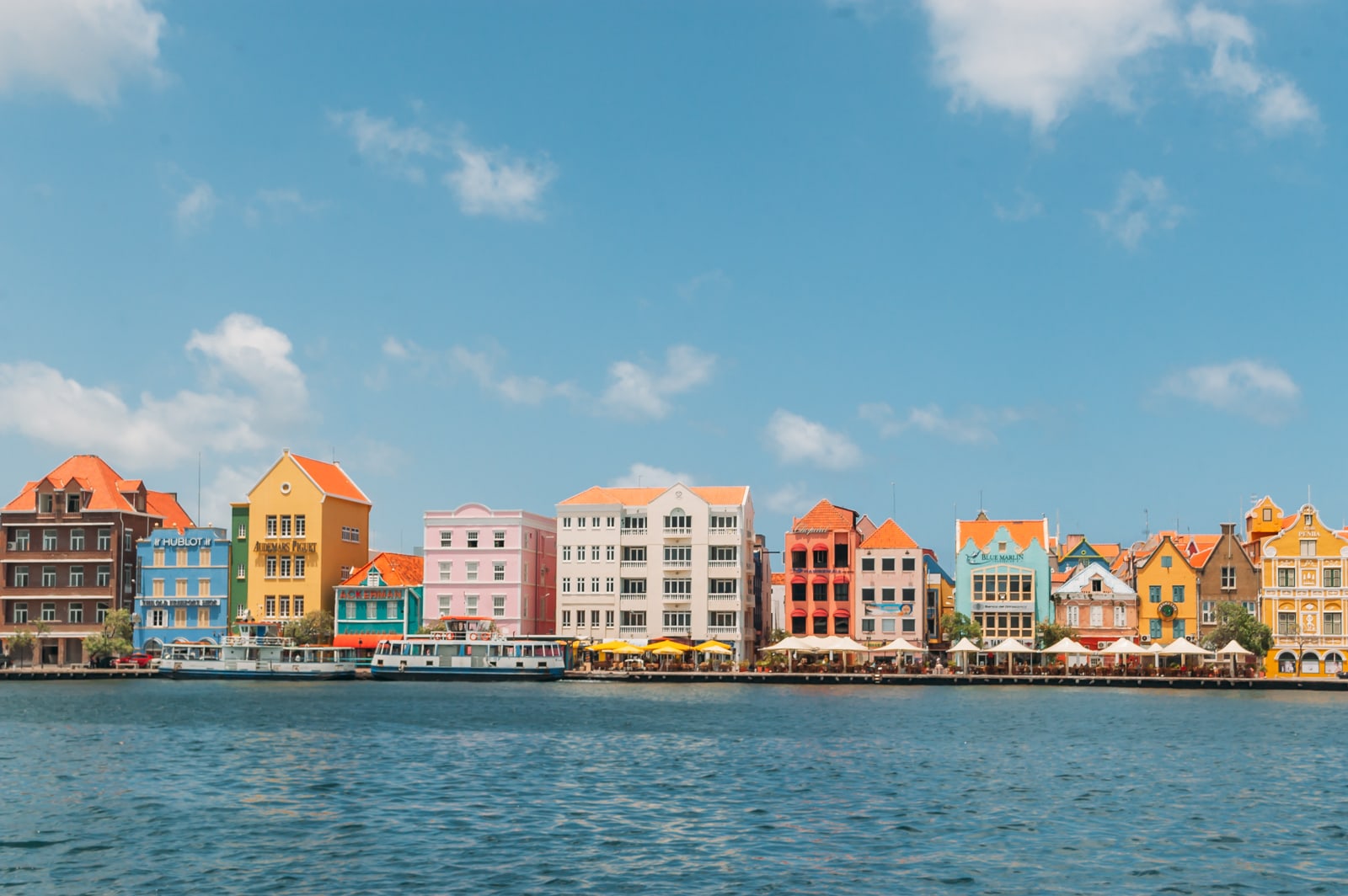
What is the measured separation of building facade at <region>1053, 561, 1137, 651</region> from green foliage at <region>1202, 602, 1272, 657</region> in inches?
362

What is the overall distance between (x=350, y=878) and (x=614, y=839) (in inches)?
296

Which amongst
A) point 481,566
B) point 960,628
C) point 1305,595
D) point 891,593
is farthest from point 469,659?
point 1305,595

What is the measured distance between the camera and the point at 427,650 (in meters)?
119

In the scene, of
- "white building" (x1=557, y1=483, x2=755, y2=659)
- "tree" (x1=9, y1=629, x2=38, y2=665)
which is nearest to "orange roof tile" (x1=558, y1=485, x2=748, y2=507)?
"white building" (x1=557, y1=483, x2=755, y2=659)

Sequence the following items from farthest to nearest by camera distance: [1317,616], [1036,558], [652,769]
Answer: [1036,558]
[1317,616]
[652,769]

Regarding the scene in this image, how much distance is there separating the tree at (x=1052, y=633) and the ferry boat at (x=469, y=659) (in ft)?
133

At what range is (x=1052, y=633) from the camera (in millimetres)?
119938

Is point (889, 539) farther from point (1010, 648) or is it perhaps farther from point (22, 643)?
point (22, 643)

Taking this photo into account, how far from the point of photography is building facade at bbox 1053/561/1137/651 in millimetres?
123250

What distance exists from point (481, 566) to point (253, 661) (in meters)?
21.7

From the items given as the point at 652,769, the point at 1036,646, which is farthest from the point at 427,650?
the point at 652,769

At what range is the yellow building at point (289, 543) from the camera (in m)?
133

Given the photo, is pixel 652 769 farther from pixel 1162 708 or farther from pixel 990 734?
pixel 1162 708

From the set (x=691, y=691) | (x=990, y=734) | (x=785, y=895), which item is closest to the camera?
(x=785, y=895)
